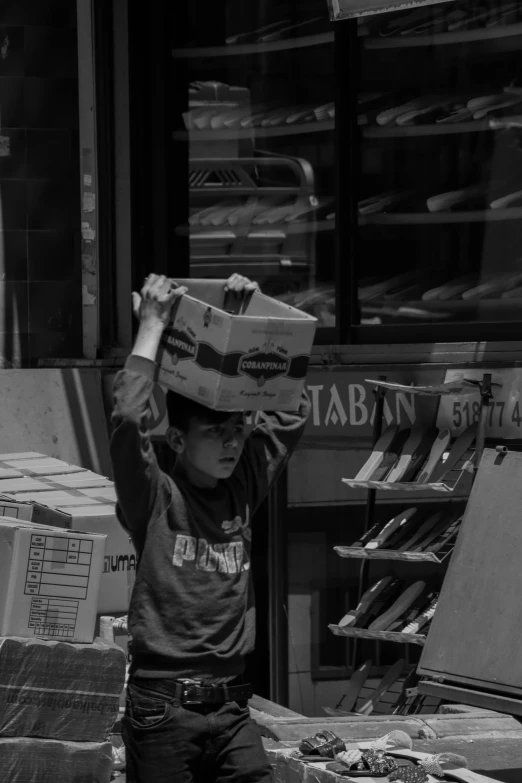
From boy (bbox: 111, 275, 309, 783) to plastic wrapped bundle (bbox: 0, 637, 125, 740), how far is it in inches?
36.5

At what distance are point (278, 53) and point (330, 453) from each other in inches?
92.5

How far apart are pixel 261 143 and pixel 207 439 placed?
4.45m

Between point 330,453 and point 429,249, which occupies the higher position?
point 429,249

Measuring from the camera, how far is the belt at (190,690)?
3867 mm

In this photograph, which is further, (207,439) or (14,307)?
(14,307)

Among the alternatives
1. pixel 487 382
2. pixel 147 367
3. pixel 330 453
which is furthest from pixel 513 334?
pixel 147 367

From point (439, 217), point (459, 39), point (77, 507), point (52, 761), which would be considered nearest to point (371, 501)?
point (439, 217)

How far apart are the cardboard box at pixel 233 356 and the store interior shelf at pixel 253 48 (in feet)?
12.4

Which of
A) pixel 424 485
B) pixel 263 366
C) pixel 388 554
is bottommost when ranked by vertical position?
pixel 388 554

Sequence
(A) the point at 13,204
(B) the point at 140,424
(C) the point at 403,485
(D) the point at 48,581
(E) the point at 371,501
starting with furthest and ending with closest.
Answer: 1. (A) the point at 13,204
2. (E) the point at 371,501
3. (C) the point at 403,485
4. (D) the point at 48,581
5. (B) the point at 140,424

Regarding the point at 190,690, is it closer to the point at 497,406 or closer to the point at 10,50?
the point at 497,406

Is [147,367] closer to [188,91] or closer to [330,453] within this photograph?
[330,453]

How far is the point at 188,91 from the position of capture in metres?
8.47

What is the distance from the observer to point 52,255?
8508 mm
